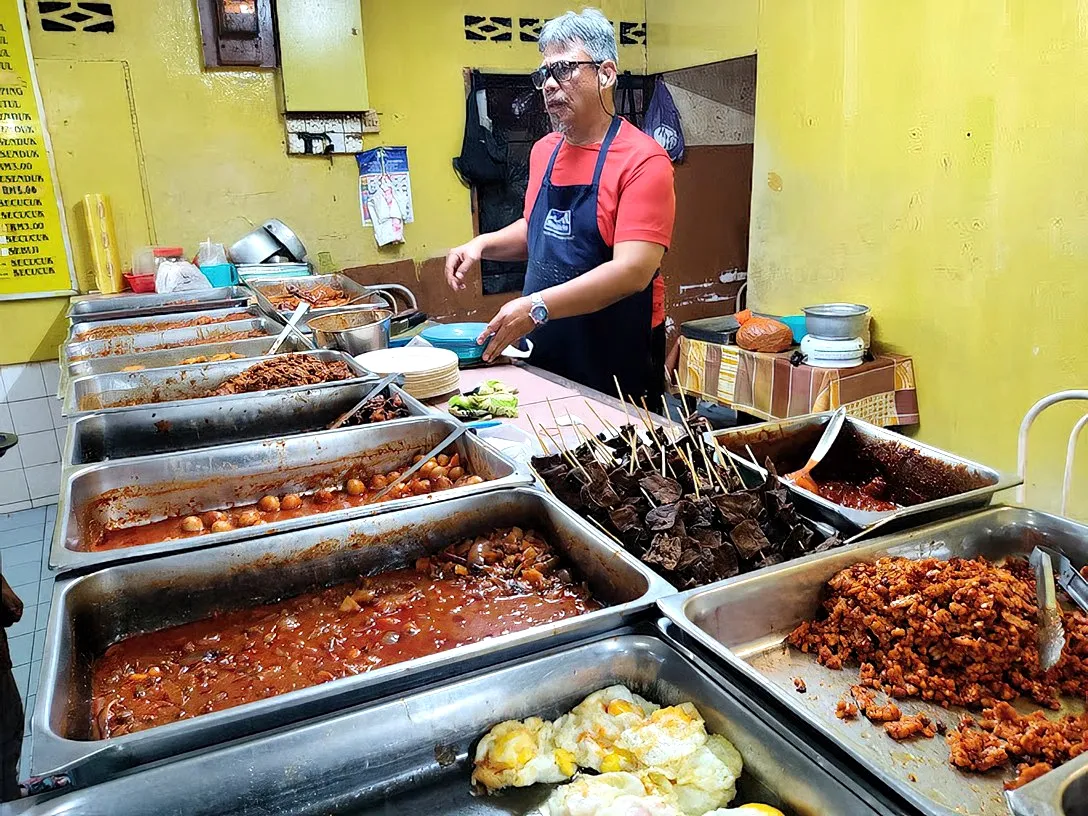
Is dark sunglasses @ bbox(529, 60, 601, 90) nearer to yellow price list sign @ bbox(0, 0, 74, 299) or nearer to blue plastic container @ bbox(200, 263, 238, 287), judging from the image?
blue plastic container @ bbox(200, 263, 238, 287)

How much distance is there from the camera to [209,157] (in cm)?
543

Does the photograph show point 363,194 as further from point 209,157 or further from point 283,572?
point 283,572

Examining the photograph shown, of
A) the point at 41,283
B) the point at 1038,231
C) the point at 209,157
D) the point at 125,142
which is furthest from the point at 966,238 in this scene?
the point at 41,283

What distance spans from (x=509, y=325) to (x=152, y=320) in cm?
234

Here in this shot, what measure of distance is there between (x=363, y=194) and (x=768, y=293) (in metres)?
3.19

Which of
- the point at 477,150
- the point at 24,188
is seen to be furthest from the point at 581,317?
the point at 24,188

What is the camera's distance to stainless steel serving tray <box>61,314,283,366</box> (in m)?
3.55

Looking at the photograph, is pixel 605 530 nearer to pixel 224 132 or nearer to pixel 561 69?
pixel 561 69

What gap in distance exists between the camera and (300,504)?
227 centimetres

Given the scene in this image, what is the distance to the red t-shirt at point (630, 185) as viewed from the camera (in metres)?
3.33

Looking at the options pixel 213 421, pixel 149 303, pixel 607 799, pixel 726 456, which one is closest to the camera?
pixel 607 799

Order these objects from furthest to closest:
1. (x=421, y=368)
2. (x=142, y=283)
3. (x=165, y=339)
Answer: (x=142, y=283)
(x=165, y=339)
(x=421, y=368)

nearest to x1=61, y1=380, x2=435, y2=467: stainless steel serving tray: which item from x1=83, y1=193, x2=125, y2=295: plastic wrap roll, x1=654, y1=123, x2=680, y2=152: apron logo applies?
x1=83, y1=193, x2=125, y2=295: plastic wrap roll

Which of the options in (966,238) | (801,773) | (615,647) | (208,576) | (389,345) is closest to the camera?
(801,773)
